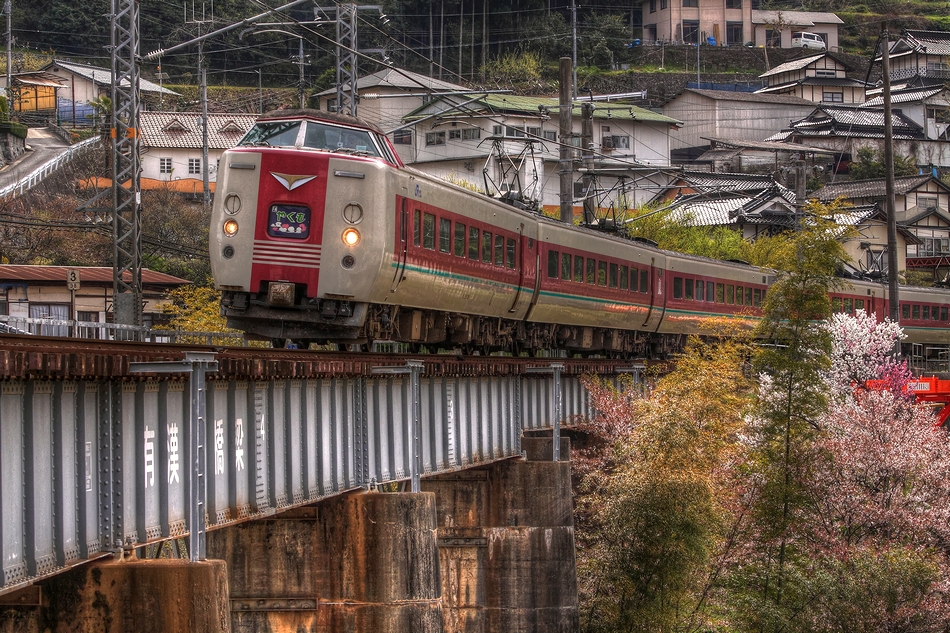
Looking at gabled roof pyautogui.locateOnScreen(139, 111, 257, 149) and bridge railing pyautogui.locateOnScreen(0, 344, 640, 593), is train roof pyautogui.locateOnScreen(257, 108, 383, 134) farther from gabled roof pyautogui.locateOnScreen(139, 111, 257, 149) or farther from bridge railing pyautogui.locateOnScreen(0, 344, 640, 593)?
gabled roof pyautogui.locateOnScreen(139, 111, 257, 149)

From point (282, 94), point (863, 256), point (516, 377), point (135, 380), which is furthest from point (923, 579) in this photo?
point (282, 94)

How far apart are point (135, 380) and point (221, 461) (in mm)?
2254

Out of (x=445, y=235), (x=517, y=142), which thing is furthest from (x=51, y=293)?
(x=517, y=142)

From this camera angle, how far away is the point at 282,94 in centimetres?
9619

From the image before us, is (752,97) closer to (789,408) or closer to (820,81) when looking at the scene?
(820,81)

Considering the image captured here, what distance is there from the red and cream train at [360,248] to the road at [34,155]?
38.4 m

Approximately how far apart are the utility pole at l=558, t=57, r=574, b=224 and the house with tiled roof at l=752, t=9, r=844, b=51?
90.6m

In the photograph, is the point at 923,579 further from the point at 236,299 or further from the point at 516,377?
the point at 236,299

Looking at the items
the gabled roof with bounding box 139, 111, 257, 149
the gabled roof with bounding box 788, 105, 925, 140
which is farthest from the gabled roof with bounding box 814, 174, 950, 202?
the gabled roof with bounding box 139, 111, 257, 149

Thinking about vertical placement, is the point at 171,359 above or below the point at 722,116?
below

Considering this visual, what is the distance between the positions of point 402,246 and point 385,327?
1.38m

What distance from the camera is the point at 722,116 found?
101m

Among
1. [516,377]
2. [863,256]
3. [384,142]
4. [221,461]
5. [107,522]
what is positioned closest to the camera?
[107,522]

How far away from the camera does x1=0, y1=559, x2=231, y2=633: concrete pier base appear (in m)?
10.5
